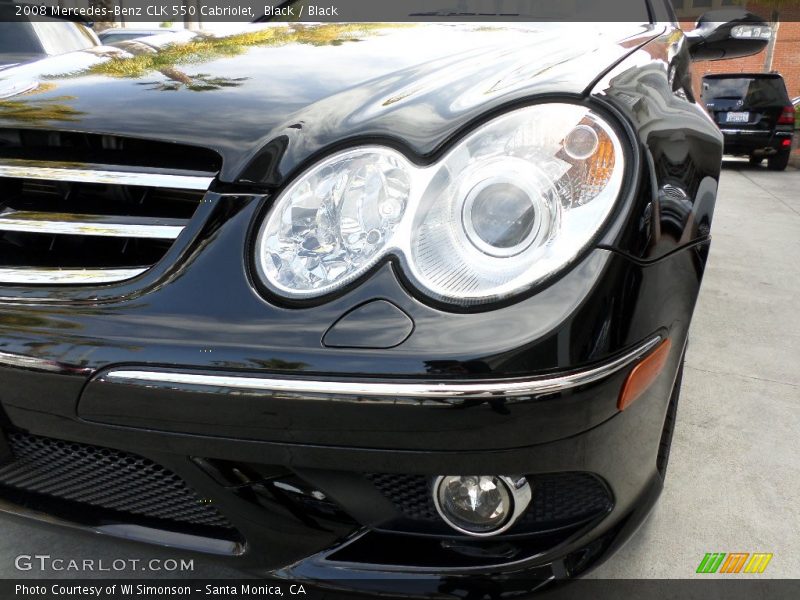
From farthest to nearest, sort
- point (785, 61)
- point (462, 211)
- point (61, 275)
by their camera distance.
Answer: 1. point (785, 61)
2. point (61, 275)
3. point (462, 211)

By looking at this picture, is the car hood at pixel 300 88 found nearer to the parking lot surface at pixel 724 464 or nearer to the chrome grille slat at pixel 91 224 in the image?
the chrome grille slat at pixel 91 224

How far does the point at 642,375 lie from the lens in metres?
1.12

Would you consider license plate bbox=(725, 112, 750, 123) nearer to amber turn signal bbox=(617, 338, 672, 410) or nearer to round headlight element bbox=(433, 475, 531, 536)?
amber turn signal bbox=(617, 338, 672, 410)

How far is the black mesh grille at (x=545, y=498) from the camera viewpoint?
1134mm

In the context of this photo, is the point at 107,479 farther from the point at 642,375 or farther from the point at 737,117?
the point at 737,117

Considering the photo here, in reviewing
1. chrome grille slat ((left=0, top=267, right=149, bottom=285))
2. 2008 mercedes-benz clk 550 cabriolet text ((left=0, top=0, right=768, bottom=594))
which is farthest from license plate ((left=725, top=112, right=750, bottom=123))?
chrome grille slat ((left=0, top=267, right=149, bottom=285))

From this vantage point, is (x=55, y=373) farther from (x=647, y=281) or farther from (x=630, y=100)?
(x=630, y=100)

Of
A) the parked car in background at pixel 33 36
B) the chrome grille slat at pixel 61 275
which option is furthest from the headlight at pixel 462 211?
the parked car in background at pixel 33 36

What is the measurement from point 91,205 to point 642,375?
40.1 inches

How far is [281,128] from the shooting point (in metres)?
1.24

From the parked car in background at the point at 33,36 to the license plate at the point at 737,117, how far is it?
895 centimetres

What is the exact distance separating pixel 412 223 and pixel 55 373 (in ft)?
1.99

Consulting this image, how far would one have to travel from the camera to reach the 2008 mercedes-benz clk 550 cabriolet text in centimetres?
102

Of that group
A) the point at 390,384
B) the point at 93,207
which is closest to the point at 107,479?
the point at 93,207
